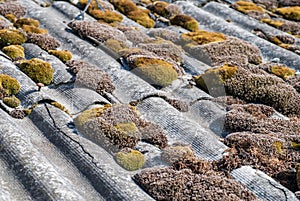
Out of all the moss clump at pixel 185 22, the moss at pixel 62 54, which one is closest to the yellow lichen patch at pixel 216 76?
the moss at pixel 62 54

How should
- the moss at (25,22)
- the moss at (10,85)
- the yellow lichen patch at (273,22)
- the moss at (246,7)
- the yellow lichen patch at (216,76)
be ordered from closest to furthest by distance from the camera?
1. the moss at (10,85)
2. the yellow lichen patch at (216,76)
3. the moss at (25,22)
4. the yellow lichen patch at (273,22)
5. the moss at (246,7)

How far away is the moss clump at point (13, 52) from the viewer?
11273mm

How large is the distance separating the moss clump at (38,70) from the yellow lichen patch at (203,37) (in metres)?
4.35

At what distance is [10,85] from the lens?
9.74 m

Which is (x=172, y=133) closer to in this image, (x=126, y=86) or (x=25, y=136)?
(x=126, y=86)

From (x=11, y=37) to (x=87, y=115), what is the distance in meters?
4.02

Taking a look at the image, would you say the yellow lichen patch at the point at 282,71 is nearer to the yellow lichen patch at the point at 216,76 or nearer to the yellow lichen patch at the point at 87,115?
the yellow lichen patch at the point at 216,76

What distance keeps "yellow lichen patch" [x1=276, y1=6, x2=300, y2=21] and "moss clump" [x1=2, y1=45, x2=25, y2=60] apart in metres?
9.36

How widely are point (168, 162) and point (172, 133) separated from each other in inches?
43.5

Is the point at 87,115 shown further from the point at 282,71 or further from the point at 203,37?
the point at 282,71

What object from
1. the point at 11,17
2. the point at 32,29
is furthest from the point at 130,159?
the point at 11,17

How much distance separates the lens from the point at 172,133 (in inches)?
369

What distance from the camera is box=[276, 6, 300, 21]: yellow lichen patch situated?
16641 millimetres

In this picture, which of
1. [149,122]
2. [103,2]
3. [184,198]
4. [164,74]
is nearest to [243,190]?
[184,198]
